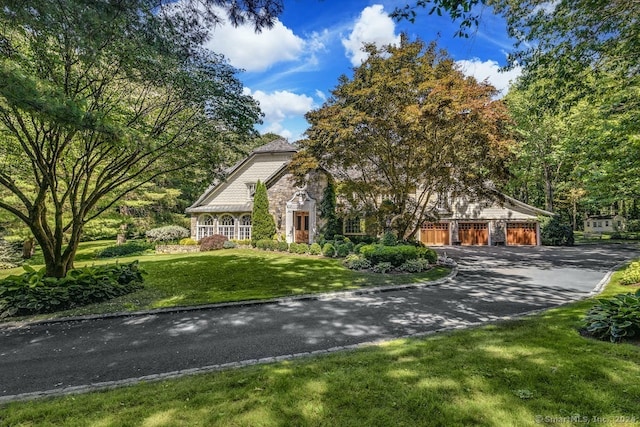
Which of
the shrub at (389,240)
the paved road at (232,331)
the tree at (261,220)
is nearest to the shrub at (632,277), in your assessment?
the paved road at (232,331)

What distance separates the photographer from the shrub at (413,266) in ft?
44.8

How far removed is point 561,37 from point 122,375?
12.4 m

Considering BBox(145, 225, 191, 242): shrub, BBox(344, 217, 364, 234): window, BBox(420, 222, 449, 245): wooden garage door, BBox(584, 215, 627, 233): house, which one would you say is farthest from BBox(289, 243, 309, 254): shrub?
BBox(584, 215, 627, 233): house

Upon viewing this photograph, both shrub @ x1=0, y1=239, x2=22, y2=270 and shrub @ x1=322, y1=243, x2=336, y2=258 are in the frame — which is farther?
shrub @ x1=322, y1=243, x2=336, y2=258

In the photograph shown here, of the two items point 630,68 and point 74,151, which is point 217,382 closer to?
point 74,151

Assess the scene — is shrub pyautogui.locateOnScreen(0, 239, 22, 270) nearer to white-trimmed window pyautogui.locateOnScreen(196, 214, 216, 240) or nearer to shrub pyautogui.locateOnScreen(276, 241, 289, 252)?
white-trimmed window pyautogui.locateOnScreen(196, 214, 216, 240)

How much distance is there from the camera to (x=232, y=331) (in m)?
6.71

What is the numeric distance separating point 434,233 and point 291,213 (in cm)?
1312

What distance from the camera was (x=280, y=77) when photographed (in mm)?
10984

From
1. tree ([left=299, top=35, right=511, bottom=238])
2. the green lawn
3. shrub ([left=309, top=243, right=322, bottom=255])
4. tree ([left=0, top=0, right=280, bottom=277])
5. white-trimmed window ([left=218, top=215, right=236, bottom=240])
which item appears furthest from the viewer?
white-trimmed window ([left=218, top=215, right=236, bottom=240])

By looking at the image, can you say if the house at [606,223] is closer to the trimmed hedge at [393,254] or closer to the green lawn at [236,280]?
the green lawn at [236,280]

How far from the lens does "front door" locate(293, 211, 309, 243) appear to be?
23.7m

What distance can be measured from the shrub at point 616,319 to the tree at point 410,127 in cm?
888

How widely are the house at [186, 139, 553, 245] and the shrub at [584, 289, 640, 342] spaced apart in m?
17.4
